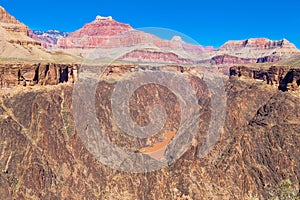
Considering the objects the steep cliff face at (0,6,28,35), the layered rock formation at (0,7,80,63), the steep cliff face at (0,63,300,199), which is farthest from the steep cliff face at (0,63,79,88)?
the steep cliff face at (0,6,28,35)

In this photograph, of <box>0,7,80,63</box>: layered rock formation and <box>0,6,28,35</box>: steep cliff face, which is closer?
<box>0,7,80,63</box>: layered rock formation

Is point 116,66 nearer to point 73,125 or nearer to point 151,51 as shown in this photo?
point 73,125

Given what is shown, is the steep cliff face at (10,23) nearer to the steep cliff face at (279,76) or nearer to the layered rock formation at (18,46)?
the layered rock formation at (18,46)

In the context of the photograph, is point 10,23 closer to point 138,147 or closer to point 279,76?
point 138,147

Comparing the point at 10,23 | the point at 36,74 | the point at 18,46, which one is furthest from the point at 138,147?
the point at 10,23

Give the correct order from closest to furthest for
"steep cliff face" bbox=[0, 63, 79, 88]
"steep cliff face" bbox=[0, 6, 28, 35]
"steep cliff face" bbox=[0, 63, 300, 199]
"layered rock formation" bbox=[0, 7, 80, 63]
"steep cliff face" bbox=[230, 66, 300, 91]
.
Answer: "steep cliff face" bbox=[0, 63, 300, 199] < "steep cliff face" bbox=[230, 66, 300, 91] < "steep cliff face" bbox=[0, 63, 79, 88] < "layered rock formation" bbox=[0, 7, 80, 63] < "steep cliff face" bbox=[0, 6, 28, 35]

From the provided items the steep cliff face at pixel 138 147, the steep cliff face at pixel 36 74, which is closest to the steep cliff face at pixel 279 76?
the steep cliff face at pixel 138 147

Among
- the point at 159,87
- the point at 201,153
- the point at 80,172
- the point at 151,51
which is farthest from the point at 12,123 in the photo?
the point at 151,51

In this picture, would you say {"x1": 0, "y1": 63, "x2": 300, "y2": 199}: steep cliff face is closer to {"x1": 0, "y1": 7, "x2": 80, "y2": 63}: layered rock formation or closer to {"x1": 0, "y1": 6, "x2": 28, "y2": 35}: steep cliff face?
{"x1": 0, "y1": 7, "x2": 80, "y2": 63}: layered rock formation
